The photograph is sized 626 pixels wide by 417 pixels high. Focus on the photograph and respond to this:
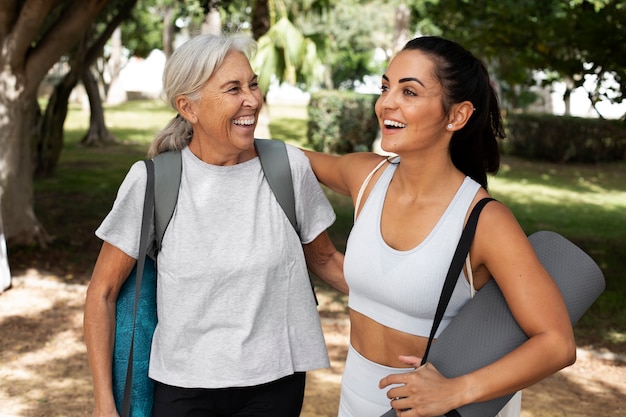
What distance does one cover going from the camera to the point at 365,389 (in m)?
2.38

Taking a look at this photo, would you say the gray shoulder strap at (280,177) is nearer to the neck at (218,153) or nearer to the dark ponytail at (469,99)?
the neck at (218,153)

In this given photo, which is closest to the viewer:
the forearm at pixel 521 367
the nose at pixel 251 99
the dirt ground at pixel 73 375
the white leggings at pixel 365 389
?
the forearm at pixel 521 367

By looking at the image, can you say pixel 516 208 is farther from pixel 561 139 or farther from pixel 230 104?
pixel 230 104

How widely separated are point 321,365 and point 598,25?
619cm

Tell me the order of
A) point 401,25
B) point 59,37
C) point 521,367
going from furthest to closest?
1. point 401,25
2. point 59,37
3. point 521,367

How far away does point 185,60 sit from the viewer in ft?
7.97

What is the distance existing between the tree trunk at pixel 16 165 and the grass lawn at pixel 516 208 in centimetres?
23

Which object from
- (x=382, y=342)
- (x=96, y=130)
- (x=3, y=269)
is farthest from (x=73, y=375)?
(x=96, y=130)

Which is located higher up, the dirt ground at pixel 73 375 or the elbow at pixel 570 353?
the elbow at pixel 570 353

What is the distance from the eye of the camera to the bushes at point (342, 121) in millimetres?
19875

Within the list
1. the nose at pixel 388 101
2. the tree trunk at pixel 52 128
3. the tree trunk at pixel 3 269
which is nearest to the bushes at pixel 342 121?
the tree trunk at pixel 52 128

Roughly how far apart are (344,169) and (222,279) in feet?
1.81

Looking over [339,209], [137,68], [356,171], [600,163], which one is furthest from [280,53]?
[137,68]

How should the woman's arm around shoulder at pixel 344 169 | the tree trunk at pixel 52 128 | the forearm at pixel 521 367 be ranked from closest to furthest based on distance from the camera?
1. the forearm at pixel 521 367
2. the woman's arm around shoulder at pixel 344 169
3. the tree trunk at pixel 52 128
